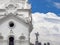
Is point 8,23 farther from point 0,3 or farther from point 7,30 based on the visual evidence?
point 0,3

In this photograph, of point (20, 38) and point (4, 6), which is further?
point (4, 6)

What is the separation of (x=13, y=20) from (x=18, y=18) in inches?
41.3

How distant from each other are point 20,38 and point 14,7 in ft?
23.6

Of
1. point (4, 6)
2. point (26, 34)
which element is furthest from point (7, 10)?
point (26, 34)

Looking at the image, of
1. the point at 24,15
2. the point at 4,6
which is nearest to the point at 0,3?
the point at 4,6

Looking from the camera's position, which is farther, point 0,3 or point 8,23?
point 0,3

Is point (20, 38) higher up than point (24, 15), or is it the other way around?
point (24, 15)

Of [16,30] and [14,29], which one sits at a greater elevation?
[14,29]

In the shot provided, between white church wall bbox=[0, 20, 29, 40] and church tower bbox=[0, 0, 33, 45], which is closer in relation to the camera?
church tower bbox=[0, 0, 33, 45]

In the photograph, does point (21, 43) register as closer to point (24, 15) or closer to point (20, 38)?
point (20, 38)

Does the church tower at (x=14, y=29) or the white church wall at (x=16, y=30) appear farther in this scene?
the white church wall at (x=16, y=30)

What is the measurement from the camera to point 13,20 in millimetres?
58688

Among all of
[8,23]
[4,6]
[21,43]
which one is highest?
[4,6]

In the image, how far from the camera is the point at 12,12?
61.0 meters
